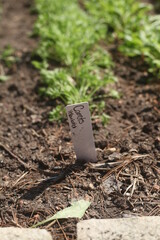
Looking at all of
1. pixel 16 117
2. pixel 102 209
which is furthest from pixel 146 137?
pixel 16 117

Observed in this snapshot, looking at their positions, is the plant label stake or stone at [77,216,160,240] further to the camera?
the plant label stake

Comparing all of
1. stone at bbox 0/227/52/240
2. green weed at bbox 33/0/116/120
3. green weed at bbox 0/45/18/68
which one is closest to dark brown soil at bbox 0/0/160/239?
stone at bbox 0/227/52/240

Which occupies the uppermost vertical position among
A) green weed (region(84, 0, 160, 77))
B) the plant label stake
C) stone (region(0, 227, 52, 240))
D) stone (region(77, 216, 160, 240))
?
green weed (region(84, 0, 160, 77))

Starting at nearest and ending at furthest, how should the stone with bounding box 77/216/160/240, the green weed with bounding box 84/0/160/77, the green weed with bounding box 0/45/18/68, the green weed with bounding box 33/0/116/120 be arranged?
1. the stone with bounding box 77/216/160/240
2. the green weed with bounding box 33/0/116/120
3. the green weed with bounding box 84/0/160/77
4. the green weed with bounding box 0/45/18/68

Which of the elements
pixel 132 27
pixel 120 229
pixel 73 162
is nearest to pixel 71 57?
pixel 132 27

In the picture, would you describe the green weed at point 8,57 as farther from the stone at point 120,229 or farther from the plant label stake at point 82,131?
the stone at point 120,229

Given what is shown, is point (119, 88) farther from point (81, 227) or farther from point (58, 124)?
point (81, 227)

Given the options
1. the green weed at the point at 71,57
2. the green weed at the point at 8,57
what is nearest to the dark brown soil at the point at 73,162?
the green weed at the point at 71,57

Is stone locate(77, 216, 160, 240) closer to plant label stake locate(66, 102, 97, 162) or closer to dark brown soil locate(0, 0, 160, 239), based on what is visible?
dark brown soil locate(0, 0, 160, 239)

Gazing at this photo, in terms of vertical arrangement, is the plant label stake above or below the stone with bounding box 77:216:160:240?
above
